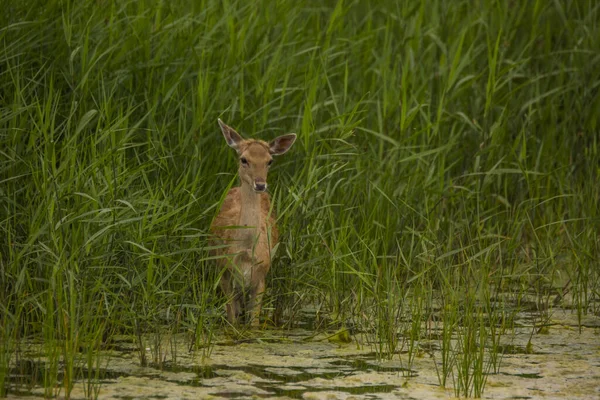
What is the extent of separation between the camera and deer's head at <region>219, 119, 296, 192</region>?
8.83 metres

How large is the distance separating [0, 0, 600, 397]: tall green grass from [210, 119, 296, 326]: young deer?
14cm

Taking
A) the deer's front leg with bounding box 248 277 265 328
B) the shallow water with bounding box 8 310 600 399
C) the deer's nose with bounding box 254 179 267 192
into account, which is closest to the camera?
the shallow water with bounding box 8 310 600 399

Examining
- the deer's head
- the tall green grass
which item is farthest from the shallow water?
the deer's head

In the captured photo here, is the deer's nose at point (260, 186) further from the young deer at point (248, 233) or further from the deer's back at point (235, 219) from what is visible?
the deer's back at point (235, 219)

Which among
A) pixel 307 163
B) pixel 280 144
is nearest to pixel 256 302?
pixel 280 144

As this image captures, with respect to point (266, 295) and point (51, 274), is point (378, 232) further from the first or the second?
point (51, 274)

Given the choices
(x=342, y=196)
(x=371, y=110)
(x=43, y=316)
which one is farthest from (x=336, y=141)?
(x=43, y=316)

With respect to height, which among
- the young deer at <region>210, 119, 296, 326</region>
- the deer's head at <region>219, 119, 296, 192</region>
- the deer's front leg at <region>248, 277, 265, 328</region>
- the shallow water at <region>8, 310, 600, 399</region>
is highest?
the deer's head at <region>219, 119, 296, 192</region>

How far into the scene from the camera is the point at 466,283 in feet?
27.3

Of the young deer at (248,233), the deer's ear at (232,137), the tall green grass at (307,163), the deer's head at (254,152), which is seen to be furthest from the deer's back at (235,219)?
the deer's ear at (232,137)

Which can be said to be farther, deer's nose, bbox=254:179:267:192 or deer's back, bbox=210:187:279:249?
deer's back, bbox=210:187:279:249

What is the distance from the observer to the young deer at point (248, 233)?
8391 mm

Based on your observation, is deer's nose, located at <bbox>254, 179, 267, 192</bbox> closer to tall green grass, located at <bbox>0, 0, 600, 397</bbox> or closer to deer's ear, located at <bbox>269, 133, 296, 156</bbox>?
tall green grass, located at <bbox>0, 0, 600, 397</bbox>

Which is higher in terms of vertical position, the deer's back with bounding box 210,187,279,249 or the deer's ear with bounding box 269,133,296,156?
the deer's ear with bounding box 269,133,296,156
